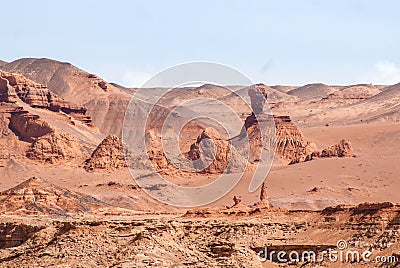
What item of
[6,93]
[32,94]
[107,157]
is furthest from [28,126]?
[32,94]

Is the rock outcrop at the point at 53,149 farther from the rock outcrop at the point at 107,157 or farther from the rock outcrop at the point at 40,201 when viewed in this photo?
the rock outcrop at the point at 40,201

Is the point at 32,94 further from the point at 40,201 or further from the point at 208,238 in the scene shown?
the point at 208,238

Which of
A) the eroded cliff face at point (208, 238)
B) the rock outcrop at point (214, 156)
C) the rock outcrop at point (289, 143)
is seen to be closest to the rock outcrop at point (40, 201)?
the eroded cliff face at point (208, 238)

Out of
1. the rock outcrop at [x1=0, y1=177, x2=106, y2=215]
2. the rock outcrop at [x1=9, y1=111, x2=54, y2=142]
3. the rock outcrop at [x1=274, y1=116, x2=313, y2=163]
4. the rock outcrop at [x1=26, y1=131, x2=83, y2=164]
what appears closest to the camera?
the rock outcrop at [x1=0, y1=177, x2=106, y2=215]

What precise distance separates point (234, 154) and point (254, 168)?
226 centimetres

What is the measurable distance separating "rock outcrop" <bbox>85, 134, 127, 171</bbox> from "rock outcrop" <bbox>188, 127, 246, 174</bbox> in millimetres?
6813

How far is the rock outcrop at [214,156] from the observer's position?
98.0 metres

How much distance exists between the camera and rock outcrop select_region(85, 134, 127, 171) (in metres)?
96.8

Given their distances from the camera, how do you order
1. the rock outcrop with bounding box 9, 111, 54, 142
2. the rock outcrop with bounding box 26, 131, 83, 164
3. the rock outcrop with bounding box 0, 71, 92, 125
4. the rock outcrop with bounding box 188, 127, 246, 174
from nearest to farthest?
the rock outcrop with bounding box 26, 131, 83, 164 < the rock outcrop with bounding box 188, 127, 246, 174 < the rock outcrop with bounding box 9, 111, 54, 142 < the rock outcrop with bounding box 0, 71, 92, 125

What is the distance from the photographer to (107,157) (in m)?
97.4

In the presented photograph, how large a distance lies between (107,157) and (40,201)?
3372 cm

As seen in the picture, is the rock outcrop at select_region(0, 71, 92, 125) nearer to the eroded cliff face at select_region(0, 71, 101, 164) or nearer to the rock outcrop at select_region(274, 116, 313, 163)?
the eroded cliff face at select_region(0, 71, 101, 164)

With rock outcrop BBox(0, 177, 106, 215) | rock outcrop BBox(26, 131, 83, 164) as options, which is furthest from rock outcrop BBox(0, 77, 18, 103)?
rock outcrop BBox(0, 177, 106, 215)

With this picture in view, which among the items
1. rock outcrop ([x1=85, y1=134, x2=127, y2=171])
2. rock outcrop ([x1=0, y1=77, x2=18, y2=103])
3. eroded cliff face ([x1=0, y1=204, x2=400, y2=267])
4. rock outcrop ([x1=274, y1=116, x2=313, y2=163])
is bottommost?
eroded cliff face ([x1=0, y1=204, x2=400, y2=267])
